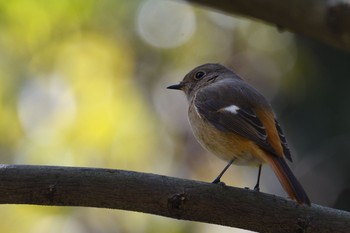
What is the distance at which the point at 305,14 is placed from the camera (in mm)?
5180

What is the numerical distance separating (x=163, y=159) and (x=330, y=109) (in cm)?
236

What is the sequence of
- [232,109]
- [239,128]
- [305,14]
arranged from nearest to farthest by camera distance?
[239,128] < [232,109] < [305,14]

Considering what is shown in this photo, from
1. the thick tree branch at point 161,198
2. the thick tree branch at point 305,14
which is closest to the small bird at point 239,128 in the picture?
the thick tree branch at point 161,198

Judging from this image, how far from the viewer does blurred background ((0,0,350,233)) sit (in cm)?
697

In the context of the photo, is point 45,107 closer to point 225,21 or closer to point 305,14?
point 225,21

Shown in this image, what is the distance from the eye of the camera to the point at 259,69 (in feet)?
31.5

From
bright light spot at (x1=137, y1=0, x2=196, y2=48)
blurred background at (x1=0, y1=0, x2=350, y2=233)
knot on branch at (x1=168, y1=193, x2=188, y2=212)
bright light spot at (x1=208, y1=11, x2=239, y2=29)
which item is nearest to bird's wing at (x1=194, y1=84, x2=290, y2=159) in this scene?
knot on branch at (x1=168, y1=193, x2=188, y2=212)

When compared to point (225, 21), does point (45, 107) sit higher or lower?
lower

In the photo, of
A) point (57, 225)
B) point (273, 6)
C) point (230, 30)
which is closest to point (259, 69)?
point (230, 30)

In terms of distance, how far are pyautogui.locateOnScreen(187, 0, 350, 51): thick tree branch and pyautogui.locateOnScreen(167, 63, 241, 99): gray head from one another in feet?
1.58

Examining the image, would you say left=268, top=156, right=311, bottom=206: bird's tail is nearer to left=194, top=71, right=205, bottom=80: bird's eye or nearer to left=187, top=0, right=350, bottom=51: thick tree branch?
left=187, top=0, right=350, bottom=51: thick tree branch

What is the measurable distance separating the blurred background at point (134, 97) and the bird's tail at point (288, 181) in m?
2.75

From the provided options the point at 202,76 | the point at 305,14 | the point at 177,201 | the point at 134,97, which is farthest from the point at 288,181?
the point at 134,97

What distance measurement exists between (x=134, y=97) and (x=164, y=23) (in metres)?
2.00
